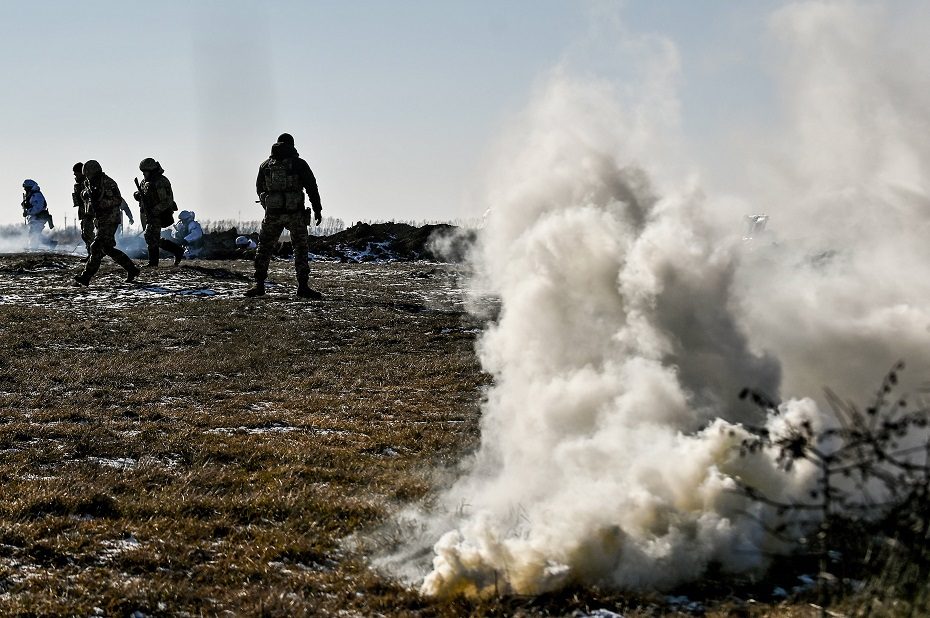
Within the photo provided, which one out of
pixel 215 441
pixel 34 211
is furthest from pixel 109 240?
pixel 34 211

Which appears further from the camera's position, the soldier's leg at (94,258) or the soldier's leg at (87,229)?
the soldier's leg at (87,229)

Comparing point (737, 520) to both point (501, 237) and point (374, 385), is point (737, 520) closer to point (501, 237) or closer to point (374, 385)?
point (501, 237)

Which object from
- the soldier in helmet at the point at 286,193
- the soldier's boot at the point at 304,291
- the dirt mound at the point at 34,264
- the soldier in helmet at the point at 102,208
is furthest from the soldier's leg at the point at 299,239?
the dirt mound at the point at 34,264

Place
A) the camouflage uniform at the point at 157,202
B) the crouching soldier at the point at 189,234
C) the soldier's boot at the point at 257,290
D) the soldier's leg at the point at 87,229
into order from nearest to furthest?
the soldier's boot at the point at 257,290, the camouflage uniform at the point at 157,202, the soldier's leg at the point at 87,229, the crouching soldier at the point at 189,234

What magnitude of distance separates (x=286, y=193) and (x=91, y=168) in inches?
217

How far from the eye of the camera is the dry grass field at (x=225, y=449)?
5312 millimetres

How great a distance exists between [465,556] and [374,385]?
8204mm

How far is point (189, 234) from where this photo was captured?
4412cm

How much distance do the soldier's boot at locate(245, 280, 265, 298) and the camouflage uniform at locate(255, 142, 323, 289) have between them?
1.34 meters

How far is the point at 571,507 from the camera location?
17.8 ft

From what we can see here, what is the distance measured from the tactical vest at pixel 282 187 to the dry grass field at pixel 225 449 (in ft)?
6.94

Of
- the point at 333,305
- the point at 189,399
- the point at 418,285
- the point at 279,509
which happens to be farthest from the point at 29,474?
the point at 418,285

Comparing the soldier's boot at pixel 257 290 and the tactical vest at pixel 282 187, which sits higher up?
the tactical vest at pixel 282 187

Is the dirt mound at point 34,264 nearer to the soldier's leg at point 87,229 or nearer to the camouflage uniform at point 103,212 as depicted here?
the soldier's leg at point 87,229
